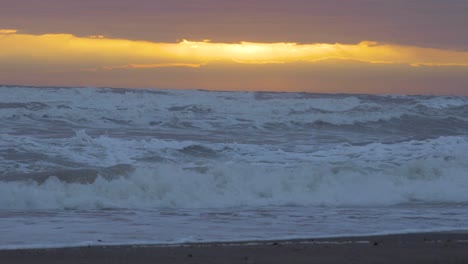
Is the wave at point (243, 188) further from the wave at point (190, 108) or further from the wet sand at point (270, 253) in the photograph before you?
the wave at point (190, 108)

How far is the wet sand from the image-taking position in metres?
7.56

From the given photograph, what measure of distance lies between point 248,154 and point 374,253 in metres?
10.4

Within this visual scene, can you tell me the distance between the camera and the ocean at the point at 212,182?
33.0 ft

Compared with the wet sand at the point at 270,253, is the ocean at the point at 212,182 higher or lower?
lower

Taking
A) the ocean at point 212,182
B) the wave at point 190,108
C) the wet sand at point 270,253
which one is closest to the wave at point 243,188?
the ocean at point 212,182

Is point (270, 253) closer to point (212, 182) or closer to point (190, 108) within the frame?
point (212, 182)

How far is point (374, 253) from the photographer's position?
8016mm

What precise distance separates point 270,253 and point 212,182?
6.29m

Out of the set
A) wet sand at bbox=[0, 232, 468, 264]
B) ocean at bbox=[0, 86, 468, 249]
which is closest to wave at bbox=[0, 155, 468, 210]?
ocean at bbox=[0, 86, 468, 249]

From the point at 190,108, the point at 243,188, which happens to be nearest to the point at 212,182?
the point at 243,188

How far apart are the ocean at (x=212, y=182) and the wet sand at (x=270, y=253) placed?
A: 0.49m

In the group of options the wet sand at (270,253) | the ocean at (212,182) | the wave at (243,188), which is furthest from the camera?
the wave at (243,188)

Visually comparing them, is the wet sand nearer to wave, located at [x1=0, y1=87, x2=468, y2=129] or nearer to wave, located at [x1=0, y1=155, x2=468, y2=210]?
wave, located at [x1=0, y1=155, x2=468, y2=210]

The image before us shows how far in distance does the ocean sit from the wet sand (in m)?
0.49
